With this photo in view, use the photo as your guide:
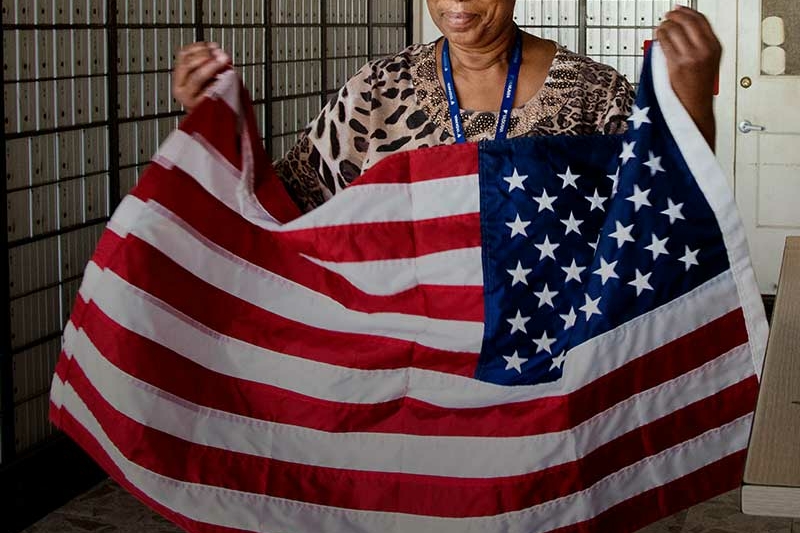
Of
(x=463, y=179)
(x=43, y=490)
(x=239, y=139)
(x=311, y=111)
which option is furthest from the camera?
(x=311, y=111)

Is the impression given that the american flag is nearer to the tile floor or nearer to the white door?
the tile floor

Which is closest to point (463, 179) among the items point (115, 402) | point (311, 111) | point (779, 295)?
point (115, 402)

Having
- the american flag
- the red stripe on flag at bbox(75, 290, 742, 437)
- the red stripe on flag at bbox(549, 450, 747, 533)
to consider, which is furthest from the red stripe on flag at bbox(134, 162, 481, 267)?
the red stripe on flag at bbox(549, 450, 747, 533)

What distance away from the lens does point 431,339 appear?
7.67 ft

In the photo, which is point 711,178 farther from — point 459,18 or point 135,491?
point 135,491

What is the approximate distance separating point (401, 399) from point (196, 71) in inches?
28.4

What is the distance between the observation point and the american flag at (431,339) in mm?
2211

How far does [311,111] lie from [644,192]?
3.93m

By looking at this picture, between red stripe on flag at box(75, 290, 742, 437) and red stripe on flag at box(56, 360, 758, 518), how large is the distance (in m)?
0.07

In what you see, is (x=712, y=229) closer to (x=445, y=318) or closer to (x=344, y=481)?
(x=445, y=318)

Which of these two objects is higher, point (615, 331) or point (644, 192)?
point (644, 192)

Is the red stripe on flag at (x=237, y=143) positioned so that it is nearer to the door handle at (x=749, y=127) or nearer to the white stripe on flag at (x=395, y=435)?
the white stripe on flag at (x=395, y=435)

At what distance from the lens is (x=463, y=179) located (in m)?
2.37

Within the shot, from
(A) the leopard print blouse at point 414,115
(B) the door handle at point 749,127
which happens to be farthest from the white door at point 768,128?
(A) the leopard print blouse at point 414,115
